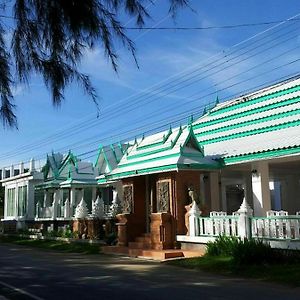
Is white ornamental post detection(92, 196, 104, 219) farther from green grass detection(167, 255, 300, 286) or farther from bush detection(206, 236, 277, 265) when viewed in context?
bush detection(206, 236, 277, 265)

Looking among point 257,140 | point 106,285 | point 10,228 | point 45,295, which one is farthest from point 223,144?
point 10,228

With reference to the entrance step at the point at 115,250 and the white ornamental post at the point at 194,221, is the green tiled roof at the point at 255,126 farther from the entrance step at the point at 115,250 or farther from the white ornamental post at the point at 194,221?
the entrance step at the point at 115,250

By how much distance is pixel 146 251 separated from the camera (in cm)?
1895

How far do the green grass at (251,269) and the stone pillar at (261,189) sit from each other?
313cm

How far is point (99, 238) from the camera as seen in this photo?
1018 inches

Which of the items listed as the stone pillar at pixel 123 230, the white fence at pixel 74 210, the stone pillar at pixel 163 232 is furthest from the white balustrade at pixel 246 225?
the white fence at pixel 74 210

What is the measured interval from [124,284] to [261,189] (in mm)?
7630

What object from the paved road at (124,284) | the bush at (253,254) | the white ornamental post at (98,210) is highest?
the white ornamental post at (98,210)

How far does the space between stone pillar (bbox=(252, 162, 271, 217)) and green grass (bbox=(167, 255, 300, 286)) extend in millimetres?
3130

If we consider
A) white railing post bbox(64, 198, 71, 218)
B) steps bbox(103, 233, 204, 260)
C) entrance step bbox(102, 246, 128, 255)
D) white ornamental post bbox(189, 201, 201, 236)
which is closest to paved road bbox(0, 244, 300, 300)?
steps bbox(103, 233, 204, 260)

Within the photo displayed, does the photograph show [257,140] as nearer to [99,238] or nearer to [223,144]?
[223,144]

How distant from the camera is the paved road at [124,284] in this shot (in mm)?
10688

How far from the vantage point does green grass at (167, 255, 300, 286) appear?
12.4 m

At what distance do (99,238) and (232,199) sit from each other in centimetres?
722
